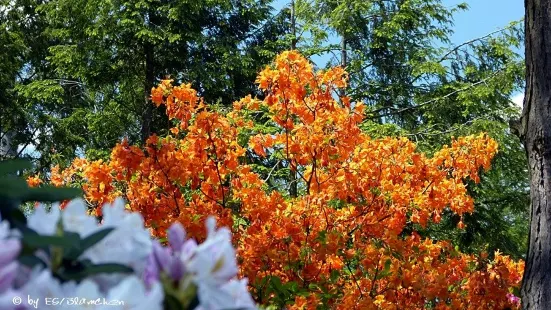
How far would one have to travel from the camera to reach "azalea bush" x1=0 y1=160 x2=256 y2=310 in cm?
52

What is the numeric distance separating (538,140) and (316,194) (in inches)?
50.8

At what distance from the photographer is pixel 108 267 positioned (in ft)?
1.92

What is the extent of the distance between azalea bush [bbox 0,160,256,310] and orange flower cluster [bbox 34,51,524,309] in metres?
2.66

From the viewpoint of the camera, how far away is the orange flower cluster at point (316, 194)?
362 cm

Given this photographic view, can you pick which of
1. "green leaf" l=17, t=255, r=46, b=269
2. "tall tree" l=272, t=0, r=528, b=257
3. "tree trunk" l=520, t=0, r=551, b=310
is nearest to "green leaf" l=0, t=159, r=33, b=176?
"green leaf" l=17, t=255, r=46, b=269

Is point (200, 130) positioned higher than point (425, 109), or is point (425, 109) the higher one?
point (425, 109)

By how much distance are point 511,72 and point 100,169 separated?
8.67 m

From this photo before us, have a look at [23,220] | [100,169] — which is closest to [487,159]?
Result: [100,169]

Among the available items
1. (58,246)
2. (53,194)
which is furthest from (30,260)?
(53,194)

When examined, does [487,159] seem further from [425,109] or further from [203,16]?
[203,16]

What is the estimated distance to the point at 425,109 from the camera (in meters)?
11.9

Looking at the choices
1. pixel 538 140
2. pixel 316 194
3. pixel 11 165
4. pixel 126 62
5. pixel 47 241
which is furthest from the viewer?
pixel 126 62

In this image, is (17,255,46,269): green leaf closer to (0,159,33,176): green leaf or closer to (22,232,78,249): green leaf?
(22,232,78,249): green leaf

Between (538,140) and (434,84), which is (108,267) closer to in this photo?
(538,140)
